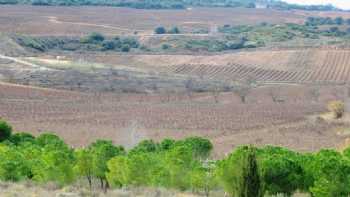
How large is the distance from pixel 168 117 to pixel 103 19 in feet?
306

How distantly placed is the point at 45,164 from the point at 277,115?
131 ft

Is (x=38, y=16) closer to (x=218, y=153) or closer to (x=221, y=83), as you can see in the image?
(x=221, y=83)

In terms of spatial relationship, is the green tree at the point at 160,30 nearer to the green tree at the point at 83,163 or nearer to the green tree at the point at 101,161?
the green tree at the point at 101,161

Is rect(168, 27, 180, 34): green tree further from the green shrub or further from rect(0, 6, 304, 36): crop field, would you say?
the green shrub

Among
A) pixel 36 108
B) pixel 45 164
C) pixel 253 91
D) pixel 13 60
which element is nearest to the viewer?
pixel 45 164

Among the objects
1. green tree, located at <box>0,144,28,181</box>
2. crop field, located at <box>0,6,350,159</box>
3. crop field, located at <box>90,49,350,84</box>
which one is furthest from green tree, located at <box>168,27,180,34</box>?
green tree, located at <box>0,144,28,181</box>

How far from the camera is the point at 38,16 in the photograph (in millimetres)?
148625

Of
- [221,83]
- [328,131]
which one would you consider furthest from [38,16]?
[328,131]

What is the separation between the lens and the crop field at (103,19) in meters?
136

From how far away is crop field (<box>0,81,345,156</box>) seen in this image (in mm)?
58344

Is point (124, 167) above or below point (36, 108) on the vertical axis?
above

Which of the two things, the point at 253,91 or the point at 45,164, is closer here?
the point at 45,164

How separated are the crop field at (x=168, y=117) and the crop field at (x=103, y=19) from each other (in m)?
53.3

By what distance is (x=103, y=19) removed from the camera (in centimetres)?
15762
